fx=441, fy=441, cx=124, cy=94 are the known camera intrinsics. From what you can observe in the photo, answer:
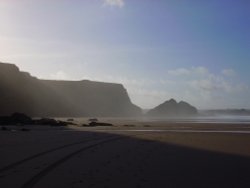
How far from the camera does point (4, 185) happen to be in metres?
10.7

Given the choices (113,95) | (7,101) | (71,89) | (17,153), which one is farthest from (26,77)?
(17,153)

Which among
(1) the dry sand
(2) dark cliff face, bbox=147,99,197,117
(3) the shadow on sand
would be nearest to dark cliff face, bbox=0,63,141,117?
(2) dark cliff face, bbox=147,99,197,117

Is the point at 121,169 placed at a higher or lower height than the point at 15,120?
lower

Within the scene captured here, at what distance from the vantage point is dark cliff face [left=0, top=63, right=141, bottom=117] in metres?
116

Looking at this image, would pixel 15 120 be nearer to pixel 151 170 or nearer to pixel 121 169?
pixel 121 169

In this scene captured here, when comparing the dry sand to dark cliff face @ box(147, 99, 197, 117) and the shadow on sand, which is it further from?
dark cliff face @ box(147, 99, 197, 117)

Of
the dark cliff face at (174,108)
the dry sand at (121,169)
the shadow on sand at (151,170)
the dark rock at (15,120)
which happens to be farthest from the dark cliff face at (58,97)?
the shadow on sand at (151,170)

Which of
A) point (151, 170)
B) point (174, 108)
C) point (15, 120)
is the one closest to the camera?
point (151, 170)

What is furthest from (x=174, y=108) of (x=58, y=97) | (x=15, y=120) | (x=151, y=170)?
(x=151, y=170)

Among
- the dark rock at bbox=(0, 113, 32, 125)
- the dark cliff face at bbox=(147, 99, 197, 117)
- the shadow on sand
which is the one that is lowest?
the shadow on sand

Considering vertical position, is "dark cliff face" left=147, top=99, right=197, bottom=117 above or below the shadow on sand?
above

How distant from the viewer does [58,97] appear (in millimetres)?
152875

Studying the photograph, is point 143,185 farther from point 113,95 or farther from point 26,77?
point 113,95

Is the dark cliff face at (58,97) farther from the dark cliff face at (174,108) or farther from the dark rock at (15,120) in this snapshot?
the dark rock at (15,120)
